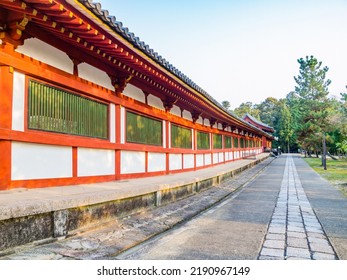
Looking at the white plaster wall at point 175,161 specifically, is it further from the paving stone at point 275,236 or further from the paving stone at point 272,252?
the paving stone at point 272,252

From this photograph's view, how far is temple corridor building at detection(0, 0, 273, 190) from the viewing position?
471 cm

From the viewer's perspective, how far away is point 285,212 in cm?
759

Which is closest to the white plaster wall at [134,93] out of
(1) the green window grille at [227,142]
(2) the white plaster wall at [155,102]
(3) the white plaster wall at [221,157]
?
(2) the white plaster wall at [155,102]

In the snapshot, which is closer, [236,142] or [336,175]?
[336,175]

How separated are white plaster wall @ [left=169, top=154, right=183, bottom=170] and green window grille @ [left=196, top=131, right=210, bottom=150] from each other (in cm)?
270

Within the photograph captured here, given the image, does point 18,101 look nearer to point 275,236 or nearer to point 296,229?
point 275,236

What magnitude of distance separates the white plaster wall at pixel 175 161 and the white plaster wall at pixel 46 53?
586 centimetres

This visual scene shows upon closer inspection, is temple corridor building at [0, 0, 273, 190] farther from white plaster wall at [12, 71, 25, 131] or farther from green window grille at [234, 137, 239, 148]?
green window grille at [234, 137, 239, 148]

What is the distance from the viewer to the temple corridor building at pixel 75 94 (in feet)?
15.5

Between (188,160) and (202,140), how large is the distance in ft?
8.89

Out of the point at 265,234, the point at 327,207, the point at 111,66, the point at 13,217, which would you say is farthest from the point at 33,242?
the point at 327,207

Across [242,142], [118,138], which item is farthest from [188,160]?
[242,142]

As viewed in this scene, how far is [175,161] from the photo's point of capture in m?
11.7

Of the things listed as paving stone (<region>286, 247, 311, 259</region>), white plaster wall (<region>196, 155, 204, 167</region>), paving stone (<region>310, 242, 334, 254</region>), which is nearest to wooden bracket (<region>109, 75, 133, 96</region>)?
paving stone (<region>286, 247, 311, 259</region>)
